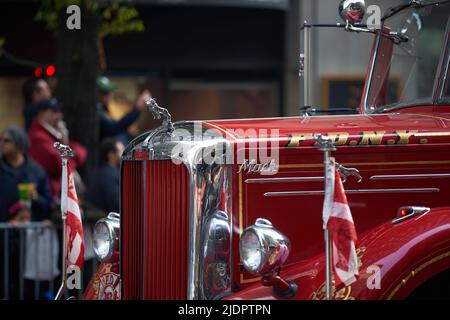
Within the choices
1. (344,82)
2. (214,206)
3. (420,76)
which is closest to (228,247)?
(214,206)

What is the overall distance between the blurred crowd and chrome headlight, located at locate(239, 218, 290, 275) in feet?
13.6

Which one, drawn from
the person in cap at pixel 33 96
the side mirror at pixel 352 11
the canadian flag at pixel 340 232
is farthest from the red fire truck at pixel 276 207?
the person in cap at pixel 33 96

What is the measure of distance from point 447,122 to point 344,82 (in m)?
9.34

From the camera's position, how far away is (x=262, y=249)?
4629mm

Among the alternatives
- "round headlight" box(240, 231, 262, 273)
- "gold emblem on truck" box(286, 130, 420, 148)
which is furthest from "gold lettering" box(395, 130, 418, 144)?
Result: "round headlight" box(240, 231, 262, 273)

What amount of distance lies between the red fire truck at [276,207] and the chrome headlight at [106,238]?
0.64 feet

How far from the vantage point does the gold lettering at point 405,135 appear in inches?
200

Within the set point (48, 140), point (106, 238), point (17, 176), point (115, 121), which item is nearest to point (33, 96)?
point (48, 140)

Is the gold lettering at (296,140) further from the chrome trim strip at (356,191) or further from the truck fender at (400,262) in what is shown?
the truck fender at (400,262)

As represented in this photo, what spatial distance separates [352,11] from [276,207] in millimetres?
1459

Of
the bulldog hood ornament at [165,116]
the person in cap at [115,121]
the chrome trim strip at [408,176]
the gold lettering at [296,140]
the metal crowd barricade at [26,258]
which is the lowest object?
the metal crowd barricade at [26,258]

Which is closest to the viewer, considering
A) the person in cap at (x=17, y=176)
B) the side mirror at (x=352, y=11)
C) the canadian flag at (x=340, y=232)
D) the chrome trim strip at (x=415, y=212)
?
the canadian flag at (x=340, y=232)

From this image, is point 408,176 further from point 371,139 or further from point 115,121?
point 115,121

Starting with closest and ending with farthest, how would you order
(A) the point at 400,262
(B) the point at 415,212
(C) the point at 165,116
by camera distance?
(A) the point at 400,262
(B) the point at 415,212
(C) the point at 165,116
